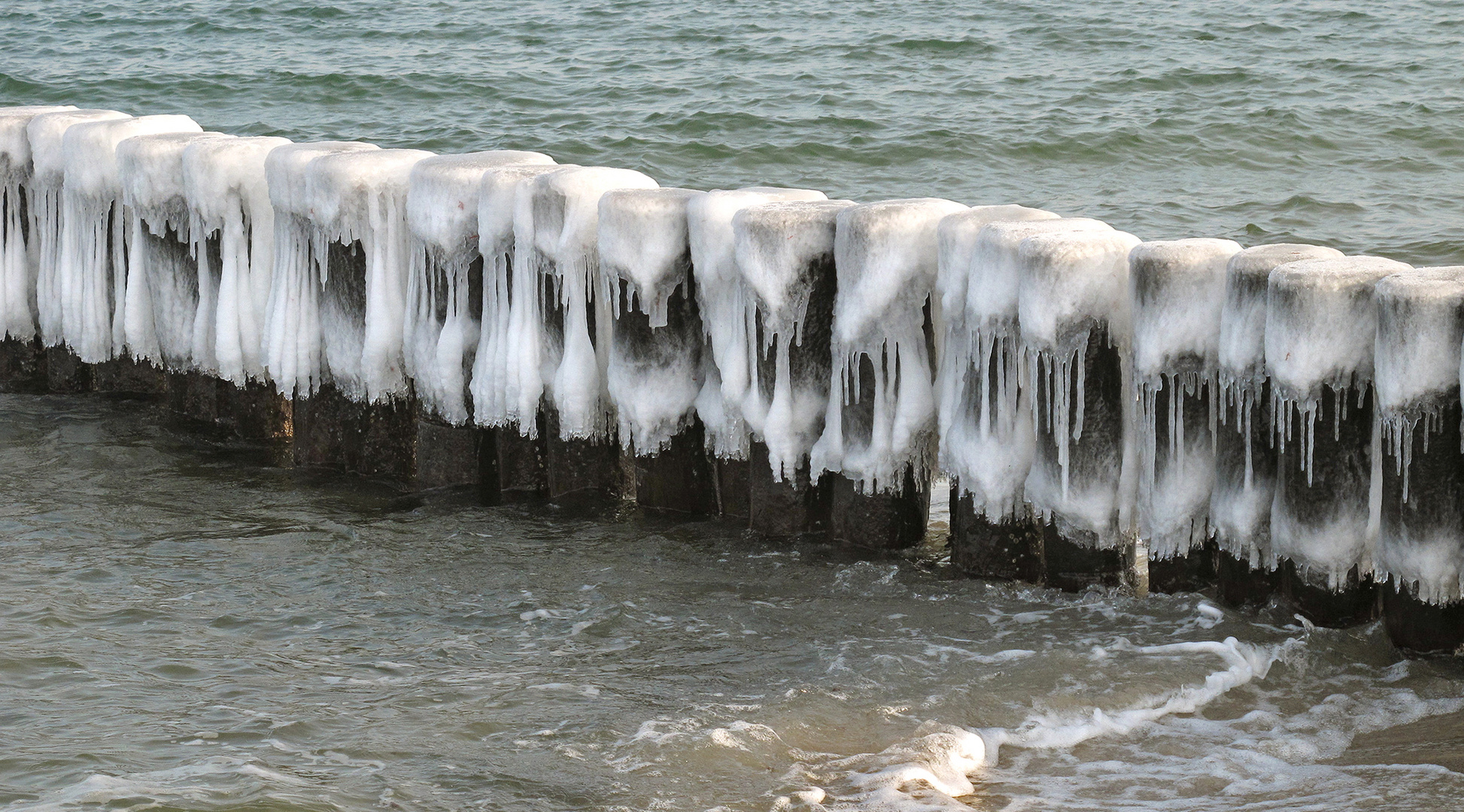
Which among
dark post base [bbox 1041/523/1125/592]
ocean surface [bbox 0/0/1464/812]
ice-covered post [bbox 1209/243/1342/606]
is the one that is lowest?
ocean surface [bbox 0/0/1464/812]

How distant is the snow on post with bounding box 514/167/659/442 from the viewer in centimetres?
593

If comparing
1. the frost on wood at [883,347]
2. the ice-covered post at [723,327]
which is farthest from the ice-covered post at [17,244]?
the frost on wood at [883,347]

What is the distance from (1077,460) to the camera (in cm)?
505

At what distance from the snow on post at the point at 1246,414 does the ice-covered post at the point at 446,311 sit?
3.01 metres

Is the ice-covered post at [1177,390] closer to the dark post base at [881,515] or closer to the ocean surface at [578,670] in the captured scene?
the ocean surface at [578,670]

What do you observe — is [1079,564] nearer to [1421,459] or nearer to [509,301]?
[1421,459]

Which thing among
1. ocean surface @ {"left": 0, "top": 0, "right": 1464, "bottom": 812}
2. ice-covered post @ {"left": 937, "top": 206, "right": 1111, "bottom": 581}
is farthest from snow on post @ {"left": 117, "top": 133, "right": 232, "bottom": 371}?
ice-covered post @ {"left": 937, "top": 206, "right": 1111, "bottom": 581}

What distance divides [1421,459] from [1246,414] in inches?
21.1

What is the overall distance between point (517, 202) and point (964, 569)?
2.26 meters

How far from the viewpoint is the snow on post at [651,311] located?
18.9 ft

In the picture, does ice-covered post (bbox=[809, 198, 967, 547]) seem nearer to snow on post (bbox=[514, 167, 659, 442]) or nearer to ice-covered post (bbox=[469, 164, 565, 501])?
snow on post (bbox=[514, 167, 659, 442])

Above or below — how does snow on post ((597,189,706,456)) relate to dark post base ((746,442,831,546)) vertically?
above

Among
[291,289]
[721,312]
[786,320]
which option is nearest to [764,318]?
[786,320]

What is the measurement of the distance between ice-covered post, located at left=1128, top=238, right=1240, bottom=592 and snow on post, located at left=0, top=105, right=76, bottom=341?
18.8ft
